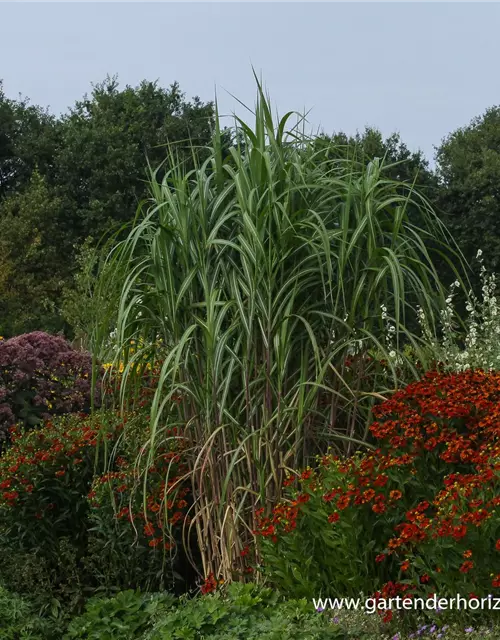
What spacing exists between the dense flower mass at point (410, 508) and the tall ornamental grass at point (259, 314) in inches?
10.3

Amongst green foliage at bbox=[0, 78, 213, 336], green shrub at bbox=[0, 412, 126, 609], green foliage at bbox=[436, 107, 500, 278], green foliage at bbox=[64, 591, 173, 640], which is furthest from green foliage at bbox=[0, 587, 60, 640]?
green foliage at bbox=[436, 107, 500, 278]

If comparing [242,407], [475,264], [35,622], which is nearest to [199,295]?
[242,407]

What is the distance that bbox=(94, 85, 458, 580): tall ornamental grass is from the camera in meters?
4.26

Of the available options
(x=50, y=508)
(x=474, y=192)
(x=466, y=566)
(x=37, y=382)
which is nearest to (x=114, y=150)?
(x=474, y=192)

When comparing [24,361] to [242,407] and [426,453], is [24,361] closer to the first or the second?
[242,407]

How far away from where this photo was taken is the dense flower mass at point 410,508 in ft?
11.2

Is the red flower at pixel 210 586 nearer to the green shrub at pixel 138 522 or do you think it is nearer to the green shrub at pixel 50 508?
the green shrub at pixel 138 522

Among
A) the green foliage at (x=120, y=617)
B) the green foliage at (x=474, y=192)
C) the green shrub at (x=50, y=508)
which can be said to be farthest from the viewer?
the green foliage at (x=474, y=192)

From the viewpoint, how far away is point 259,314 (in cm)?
434

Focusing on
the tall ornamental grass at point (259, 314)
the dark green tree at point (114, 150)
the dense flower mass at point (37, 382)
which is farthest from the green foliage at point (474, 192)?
the tall ornamental grass at point (259, 314)

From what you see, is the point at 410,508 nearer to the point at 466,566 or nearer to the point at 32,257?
the point at 466,566

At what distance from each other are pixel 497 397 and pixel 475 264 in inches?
1015

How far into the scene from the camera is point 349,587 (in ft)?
12.6

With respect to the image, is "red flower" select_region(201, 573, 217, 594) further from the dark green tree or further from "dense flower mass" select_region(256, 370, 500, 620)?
the dark green tree
